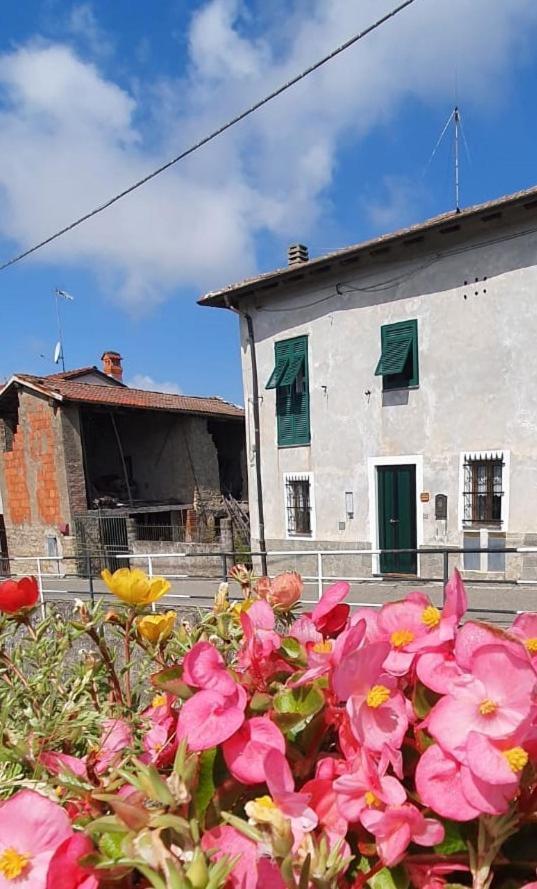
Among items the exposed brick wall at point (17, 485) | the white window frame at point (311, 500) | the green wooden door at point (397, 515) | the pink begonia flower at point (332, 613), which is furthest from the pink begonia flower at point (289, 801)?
the exposed brick wall at point (17, 485)

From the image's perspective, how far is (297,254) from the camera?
11.5 metres

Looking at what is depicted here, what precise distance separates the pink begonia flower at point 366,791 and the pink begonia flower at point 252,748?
0.07 metres

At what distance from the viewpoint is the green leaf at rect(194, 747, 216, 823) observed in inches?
21.0

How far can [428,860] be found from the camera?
0.54m

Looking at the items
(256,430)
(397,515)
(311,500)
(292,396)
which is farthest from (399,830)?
(256,430)

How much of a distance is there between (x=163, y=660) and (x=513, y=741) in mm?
670

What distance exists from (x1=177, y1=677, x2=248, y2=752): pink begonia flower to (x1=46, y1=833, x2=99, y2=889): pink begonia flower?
0.12 meters

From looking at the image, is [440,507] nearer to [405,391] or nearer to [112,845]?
[405,391]

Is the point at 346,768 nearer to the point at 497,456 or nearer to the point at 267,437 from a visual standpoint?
the point at 497,456

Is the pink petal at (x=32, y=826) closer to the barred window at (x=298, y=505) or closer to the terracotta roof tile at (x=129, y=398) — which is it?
the barred window at (x=298, y=505)

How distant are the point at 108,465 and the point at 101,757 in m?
17.6

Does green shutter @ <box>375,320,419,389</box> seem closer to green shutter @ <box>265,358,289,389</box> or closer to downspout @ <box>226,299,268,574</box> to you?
green shutter @ <box>265,358,289,389</box>

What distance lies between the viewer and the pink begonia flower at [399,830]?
51cm

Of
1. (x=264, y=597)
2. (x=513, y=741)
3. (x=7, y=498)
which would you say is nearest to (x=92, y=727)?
(x=264, y=597)
